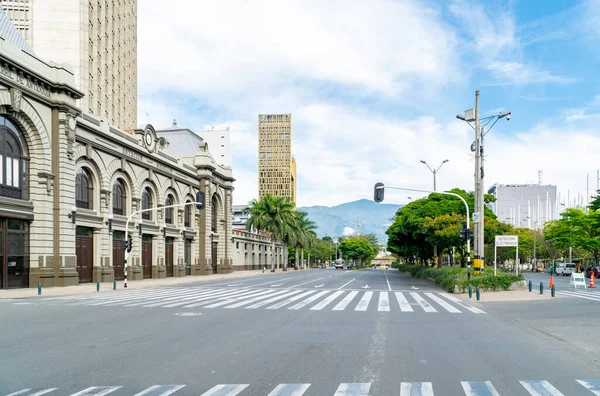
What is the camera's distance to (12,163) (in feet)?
101

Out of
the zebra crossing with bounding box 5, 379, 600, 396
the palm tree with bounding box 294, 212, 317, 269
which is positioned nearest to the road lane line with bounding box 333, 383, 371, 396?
the zebra crossing with bounding box 5, 379, 600, 396

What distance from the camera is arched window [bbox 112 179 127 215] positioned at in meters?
43.5

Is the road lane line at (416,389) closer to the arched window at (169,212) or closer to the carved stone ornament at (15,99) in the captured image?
the carved stone ornament at (15,99)

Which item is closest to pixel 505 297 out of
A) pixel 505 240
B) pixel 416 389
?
pixel 505 240

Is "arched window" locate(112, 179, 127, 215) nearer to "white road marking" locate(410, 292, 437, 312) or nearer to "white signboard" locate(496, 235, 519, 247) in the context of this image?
"white road marking" locate(410, 292, 437, 312)

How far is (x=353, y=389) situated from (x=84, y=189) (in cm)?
3493

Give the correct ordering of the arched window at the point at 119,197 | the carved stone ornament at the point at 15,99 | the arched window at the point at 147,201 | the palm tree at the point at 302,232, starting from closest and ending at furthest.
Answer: the carved stone ornament at the point at 15,99 < the arched window at the point at 119,197 < the arched window at the point at 147,201 < the palm tree at the point at 302,232

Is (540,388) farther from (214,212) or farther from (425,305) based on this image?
(214,212)

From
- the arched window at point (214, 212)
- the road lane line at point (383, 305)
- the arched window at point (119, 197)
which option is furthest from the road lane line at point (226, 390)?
the arched window at point (214, 212)

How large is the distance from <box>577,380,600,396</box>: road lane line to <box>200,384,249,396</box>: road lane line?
5097mm

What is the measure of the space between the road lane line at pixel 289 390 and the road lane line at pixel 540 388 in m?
3.27

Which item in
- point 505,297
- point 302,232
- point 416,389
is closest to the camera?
point 416,389

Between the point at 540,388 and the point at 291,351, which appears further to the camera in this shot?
the point at 291,351

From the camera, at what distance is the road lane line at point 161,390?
7.60m
